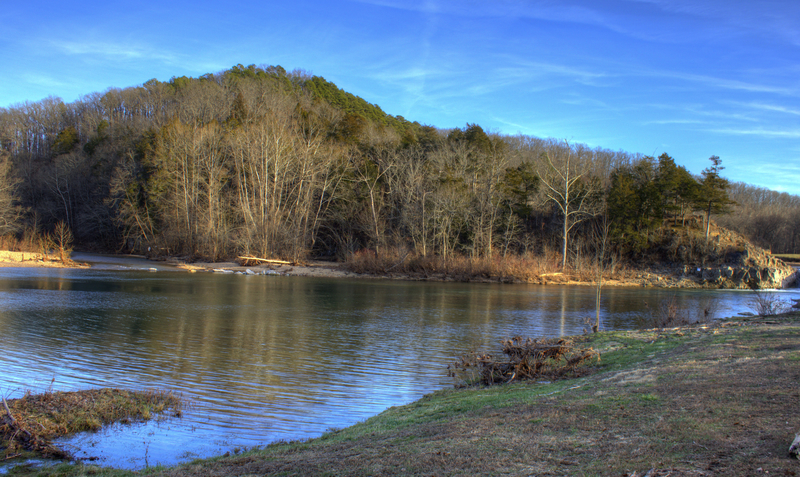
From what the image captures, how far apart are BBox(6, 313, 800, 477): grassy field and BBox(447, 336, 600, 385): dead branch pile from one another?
1249 mm

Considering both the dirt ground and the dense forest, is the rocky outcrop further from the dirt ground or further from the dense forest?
the dirt ground

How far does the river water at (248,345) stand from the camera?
8.25 meters

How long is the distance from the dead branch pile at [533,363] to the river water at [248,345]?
114cm

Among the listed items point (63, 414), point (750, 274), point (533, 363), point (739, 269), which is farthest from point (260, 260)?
point (750, 274)

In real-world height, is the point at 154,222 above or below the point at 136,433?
above

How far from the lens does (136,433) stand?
7.60m

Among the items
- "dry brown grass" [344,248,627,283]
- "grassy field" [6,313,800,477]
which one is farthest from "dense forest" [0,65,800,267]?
"grassy field" [6,313,800,477]

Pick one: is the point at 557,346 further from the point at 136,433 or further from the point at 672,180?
the point at 672,180

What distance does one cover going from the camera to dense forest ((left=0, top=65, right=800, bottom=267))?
1914 inches

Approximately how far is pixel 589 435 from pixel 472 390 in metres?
4.49

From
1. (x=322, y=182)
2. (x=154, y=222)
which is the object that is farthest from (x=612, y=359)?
(x=154, y=222)

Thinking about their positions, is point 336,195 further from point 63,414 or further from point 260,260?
point 63,414

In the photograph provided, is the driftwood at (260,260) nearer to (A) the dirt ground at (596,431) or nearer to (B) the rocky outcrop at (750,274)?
(B) the rocky outcrop at (750,274)

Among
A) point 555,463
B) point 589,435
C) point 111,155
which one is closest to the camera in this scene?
point 555,463
